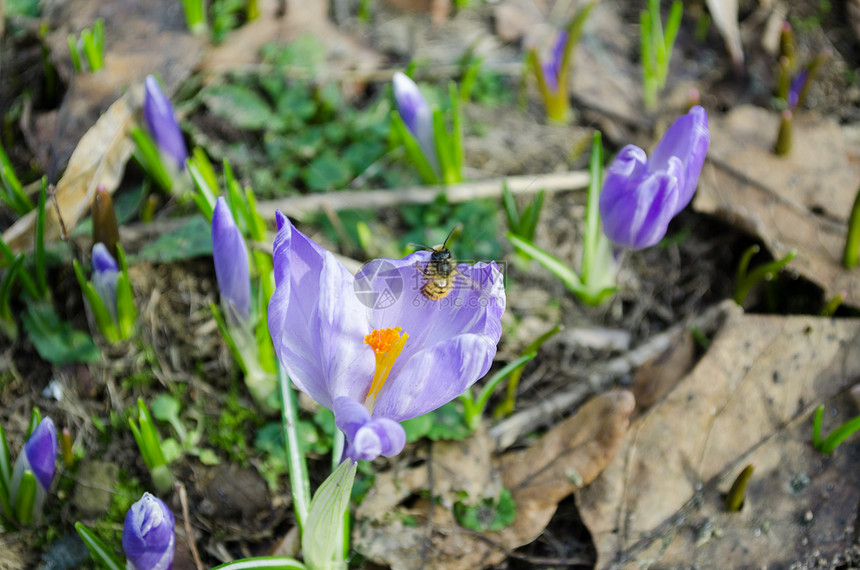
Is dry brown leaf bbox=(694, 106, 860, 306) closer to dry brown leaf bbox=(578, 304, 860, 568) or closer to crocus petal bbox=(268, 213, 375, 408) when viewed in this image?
dry brown leaf bbox=(578, 304, 860, 568)

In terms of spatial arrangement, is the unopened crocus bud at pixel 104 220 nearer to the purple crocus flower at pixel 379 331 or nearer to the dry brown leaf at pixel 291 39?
the purple crocus flower at pixel 379 331

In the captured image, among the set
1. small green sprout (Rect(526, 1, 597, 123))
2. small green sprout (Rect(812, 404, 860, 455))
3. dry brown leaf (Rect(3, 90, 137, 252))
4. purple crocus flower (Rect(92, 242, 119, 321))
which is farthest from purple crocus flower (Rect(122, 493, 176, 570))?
small green sprout (Rect(526, 1, 597, 123))

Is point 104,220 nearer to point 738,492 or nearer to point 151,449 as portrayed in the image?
point 151,449

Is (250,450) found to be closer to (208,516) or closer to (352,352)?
(208,516)

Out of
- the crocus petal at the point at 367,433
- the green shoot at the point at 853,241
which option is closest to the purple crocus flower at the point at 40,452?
the crocus petal at the point at 367,433

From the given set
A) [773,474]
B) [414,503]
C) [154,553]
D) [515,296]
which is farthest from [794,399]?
[154,553]
